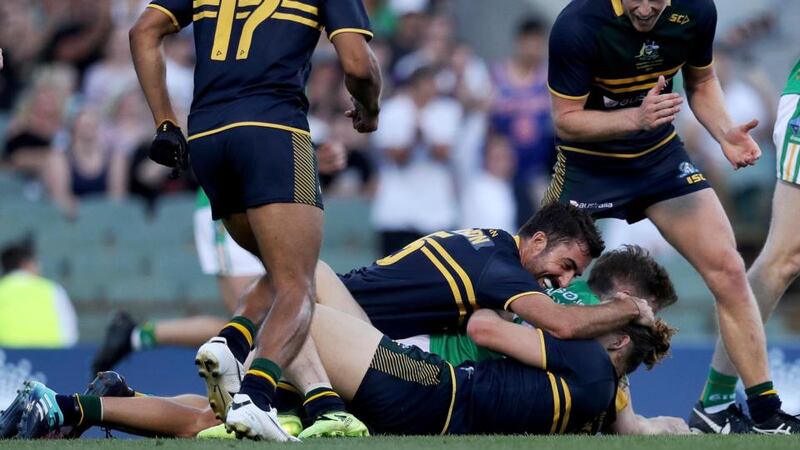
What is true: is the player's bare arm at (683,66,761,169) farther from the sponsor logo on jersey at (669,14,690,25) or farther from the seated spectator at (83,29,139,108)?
the seated spectator at (83,29,139,108)

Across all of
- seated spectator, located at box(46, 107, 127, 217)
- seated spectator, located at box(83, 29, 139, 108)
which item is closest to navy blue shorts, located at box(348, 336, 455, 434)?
seated spectator, located at box(46, 107, 127, 217)

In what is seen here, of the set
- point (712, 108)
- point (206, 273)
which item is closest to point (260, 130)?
point (712, 108)

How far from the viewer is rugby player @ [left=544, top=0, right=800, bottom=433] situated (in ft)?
24.0

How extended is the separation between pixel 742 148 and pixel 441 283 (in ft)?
5.38

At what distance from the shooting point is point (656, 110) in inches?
276

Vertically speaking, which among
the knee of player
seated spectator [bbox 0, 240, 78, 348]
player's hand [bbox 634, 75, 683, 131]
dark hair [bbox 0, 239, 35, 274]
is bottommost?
seated spectator [bbox 0, 240, 78, 348]

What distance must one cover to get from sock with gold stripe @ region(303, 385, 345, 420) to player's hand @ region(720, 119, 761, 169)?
2.29 m

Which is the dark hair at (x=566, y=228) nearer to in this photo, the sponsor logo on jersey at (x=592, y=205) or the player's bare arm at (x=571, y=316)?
the player's bare arm at (x=571, y=316)

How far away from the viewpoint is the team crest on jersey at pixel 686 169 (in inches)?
303

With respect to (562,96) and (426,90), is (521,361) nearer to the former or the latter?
(562,96)

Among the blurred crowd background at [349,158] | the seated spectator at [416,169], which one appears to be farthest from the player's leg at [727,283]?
the seated spectator at [416,169]

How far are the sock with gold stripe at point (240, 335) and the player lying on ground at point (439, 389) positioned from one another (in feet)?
1.03

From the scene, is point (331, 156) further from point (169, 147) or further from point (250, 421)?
point (250, 421)

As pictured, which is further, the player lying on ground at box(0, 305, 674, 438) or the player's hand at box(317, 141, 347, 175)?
the player's hand at box(317, 141, 347, 175)
